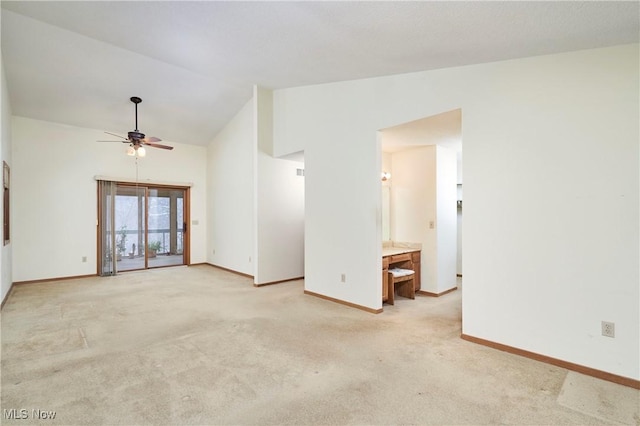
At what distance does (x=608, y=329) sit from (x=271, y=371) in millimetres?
2675

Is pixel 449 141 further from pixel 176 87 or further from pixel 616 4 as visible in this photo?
pixel 176 87

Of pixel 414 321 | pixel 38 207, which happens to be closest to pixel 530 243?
pixel 414 321

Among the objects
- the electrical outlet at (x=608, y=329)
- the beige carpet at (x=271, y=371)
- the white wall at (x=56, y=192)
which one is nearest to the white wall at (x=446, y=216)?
the beige carpet at (x=271, y=371)

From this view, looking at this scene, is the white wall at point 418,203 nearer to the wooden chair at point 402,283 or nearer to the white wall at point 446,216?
the white wall at point 446,216

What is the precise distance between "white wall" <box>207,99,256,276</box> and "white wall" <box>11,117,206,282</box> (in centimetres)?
170

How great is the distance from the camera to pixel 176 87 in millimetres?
5492

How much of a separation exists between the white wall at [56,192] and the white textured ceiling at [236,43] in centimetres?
44

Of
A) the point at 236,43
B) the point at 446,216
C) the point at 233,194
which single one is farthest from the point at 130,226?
the point at 446,216

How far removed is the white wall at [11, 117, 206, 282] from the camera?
5.81 meters

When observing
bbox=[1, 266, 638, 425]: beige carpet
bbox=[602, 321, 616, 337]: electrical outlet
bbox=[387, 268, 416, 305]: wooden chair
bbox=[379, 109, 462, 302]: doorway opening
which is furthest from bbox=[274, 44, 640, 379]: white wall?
bbox=[379, 109, 462, 302]: doorway opening

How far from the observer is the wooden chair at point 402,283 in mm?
4438

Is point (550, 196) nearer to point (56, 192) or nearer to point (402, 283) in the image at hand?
point (402, 283)

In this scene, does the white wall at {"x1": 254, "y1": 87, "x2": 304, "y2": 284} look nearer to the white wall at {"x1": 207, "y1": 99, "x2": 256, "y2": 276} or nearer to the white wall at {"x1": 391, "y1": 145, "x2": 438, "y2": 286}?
the white wall at {"x1": 207, "y1": 99, "x2": 256, "y2": 276}

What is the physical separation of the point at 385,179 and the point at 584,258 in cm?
325
